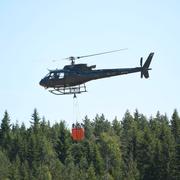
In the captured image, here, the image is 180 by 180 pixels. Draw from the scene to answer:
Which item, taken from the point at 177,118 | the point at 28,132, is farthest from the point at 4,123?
the point at 177,118

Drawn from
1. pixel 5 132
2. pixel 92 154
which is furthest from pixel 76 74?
pixel 5 132

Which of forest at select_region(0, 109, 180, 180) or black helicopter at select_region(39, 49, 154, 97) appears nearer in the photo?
black helicopter at select_region(39, 49, 154, 97)

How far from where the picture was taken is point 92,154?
153750 mm

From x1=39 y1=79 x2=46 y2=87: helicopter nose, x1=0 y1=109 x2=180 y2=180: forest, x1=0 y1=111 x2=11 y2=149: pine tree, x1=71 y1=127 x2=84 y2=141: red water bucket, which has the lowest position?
x1=71 y1=127 x2=84 y2=141: red water bucket

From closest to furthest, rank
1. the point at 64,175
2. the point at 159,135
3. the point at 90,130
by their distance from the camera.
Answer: the point at 64,175, the point at 159,135, the point at 90,130

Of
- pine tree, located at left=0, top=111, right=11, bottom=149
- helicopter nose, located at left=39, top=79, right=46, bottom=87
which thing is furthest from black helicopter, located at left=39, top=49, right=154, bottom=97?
pine tree, located at left=0, top=111, right=11, bottom=149

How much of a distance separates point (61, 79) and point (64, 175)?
2482 inches

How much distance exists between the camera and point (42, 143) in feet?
524

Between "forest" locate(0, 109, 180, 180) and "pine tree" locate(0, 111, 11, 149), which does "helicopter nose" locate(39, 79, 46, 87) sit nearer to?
"forest" locate(0, 109, 180, 180)

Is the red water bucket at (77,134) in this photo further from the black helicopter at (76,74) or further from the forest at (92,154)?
the forest at (92,154)

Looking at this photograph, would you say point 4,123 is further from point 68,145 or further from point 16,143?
point 68,145

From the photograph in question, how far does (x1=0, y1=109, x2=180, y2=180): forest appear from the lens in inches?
5113

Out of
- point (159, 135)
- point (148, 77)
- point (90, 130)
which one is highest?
point (90, 130)

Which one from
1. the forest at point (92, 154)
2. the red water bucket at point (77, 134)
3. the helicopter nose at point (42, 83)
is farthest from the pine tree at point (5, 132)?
the red water bucket at point (77, 134)
